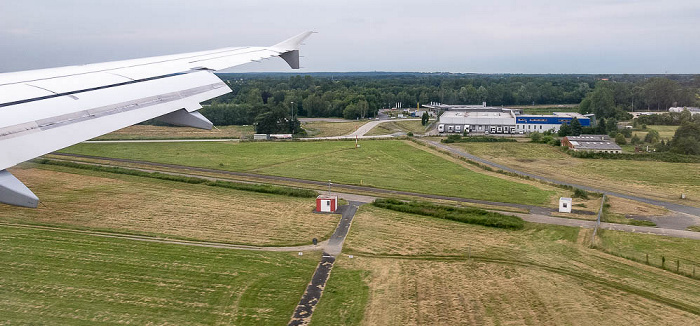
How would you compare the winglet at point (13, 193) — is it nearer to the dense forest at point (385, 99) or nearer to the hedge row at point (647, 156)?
the hedge row at point (647, 156)

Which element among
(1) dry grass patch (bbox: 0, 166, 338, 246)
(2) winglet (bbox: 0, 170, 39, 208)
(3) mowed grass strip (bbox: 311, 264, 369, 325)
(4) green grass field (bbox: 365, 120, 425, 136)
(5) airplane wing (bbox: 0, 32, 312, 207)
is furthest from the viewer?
(4) green grass field (bbox: 365, 120, 425, 136)

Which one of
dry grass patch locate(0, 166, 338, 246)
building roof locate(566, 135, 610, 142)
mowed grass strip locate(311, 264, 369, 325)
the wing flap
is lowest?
mowed grass strip locate(311, 264, 369, 325)

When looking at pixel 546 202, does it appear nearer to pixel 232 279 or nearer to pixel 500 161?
pixel 500 161

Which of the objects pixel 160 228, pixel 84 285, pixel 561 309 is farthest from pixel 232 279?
pixel 561 309

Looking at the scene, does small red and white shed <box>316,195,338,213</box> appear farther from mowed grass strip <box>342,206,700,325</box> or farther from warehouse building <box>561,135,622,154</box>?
warehouse building <box>561,135,622,154</box>

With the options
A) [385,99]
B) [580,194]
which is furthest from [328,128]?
[580,194]

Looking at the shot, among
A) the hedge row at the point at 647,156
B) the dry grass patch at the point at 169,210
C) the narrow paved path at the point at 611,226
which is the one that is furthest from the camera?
the hedge row at the point at 647,156

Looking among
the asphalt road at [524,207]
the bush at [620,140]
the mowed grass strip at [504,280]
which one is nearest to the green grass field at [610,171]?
the asphalt road at [524,207]

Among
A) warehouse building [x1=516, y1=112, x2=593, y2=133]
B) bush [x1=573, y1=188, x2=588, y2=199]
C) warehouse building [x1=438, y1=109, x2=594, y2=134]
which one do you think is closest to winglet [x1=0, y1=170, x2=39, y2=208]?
bush [x1=573, y1=188, x2=588, y2=199]
